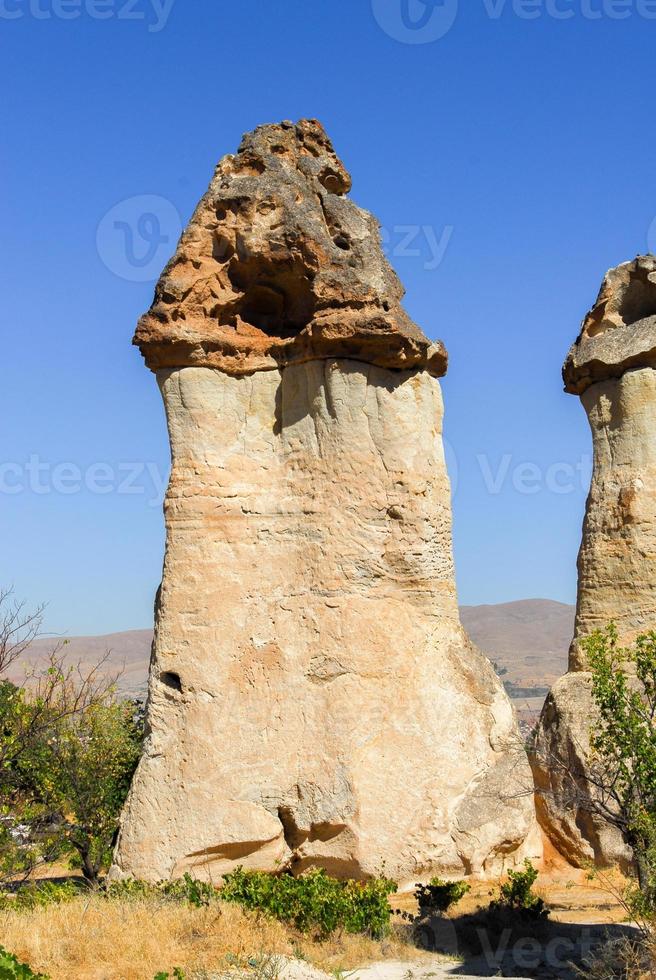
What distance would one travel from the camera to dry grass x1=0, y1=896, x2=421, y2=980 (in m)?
9.69

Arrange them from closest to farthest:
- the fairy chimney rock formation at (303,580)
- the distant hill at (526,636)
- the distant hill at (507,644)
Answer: the fairy chimney rock formation at (303,580) → the distant hill at (526,636) → the distant hill at (507,644)

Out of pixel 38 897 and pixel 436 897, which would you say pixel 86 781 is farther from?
pixel 436 897

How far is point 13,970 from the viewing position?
28.4 ft

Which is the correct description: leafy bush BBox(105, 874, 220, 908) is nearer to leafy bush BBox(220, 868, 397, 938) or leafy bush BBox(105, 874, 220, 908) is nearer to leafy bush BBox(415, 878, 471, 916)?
leafy bush BBox(220, 868, 397, 938)

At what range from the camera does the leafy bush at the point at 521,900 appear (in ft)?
36.4

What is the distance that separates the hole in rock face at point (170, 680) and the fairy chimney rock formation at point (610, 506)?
4.76m

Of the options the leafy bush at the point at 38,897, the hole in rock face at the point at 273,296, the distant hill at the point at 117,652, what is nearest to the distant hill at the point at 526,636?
the distant hill at the point at 117,652

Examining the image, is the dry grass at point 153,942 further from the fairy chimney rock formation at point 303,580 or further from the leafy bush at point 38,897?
the fairy chimney rock formation at point 303,580

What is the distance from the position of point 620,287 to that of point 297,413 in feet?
Result: 18.1

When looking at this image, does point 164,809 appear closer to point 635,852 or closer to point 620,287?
point 635,852

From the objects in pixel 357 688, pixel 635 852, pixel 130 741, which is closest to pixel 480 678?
pixel 357 688

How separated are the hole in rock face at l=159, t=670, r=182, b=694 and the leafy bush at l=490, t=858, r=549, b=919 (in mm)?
4230

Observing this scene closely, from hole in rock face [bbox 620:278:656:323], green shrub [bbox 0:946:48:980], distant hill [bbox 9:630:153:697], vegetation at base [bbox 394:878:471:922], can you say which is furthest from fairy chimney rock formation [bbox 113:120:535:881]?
distant hill [bbox 9:630:153:697]

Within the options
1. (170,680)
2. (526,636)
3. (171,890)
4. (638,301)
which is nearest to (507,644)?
(526,636)
